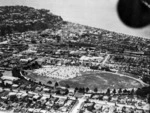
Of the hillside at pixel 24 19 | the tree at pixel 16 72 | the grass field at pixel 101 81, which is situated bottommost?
the grass field at pixel 101 81

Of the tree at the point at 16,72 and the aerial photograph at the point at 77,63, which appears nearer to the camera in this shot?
the aerial photograph at the point at 77,63

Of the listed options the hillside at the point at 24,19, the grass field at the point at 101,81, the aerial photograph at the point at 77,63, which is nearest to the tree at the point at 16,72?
the aerial photograph at the point at 77,63

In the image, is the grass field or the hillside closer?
the grass field

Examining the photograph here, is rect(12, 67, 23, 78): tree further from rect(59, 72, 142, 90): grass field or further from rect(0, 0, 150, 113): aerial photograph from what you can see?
rect(59, 72, 142, 90): grass field

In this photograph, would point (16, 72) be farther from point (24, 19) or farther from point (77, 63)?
point (24, 19)

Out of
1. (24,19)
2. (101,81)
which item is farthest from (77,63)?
(24,19)

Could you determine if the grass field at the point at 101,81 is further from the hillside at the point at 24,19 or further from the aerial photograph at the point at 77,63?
the hillside at the point at 24,19

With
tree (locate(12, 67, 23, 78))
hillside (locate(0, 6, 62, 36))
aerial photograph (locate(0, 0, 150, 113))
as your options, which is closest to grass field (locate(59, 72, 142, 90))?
aerial photograph (locate(0, 0, 150, 113))

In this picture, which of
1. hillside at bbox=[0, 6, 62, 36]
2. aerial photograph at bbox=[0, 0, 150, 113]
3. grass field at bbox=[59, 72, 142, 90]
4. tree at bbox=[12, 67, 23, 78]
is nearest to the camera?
aerial photograph at bbox=[0, 0, 150, 113]
